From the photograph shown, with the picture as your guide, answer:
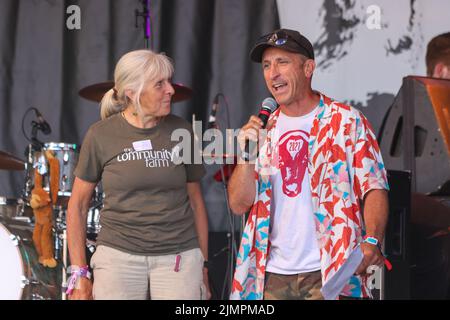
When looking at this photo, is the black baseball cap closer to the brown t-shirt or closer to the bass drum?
the brown t-shirt

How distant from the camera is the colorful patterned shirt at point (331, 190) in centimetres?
300

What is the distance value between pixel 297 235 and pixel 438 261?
1.64 metres

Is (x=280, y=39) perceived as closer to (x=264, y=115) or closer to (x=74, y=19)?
(x=264, y=115)

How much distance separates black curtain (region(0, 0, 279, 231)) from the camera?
5730 mm

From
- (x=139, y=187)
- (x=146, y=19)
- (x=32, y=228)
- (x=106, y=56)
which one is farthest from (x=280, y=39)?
(x=106, y=56)

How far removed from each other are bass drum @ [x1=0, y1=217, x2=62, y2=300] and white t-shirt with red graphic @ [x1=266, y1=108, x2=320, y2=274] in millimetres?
1813

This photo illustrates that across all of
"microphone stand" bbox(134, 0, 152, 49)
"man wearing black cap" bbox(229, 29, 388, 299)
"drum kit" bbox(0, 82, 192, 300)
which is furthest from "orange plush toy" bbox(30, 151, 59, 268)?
"man wearing black cap" bbox(229, 29, 388, 299)

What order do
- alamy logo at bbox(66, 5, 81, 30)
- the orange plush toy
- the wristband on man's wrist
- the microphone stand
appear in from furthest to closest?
alamy logo at bbox(66, 5, 81, 30)
the microphone stand
the orange plush toy
the wristband on man's wrist

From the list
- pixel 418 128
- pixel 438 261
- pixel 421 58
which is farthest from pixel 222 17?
pixel 438 261

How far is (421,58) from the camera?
19.0ft

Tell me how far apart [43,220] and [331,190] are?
2.21m

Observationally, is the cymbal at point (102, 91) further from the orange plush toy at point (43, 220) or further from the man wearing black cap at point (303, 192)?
the man wearing black cap at point (303, 192)

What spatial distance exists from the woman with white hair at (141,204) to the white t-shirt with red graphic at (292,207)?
0.34m

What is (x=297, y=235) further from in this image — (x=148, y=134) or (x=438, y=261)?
(x=438, y=261)
